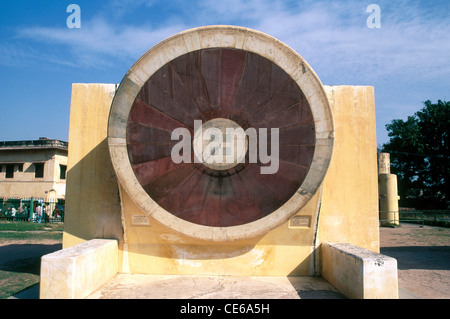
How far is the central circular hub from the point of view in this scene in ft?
21.7

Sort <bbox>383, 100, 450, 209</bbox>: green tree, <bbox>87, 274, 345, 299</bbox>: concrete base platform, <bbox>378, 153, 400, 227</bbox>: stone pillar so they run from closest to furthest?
<bbox>87, 274, 345, 299</bbox>: concrete base platform
<bbox>378, 153, 400, 227</bbox>: stone pillar
<bbox>383, 100, 450, 209</bbox>: green tree

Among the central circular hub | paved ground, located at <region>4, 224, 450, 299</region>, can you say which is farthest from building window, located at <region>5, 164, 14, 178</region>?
the central circular hub

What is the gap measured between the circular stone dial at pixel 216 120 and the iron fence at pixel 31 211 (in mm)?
22922

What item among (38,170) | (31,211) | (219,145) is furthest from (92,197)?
(38,170)

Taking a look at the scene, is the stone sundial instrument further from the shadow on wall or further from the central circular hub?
the shadow on wall

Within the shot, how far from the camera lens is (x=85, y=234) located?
290 inches

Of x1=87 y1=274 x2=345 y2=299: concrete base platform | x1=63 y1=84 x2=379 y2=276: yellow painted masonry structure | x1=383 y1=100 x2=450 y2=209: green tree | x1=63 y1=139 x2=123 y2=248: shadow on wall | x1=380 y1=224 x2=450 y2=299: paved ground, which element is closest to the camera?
x1=87 y1=274 x2=345 y2=299: concrete base platform

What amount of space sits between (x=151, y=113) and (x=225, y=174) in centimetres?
181

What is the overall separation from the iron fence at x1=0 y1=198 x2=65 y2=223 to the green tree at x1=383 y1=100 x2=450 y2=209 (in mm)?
39495

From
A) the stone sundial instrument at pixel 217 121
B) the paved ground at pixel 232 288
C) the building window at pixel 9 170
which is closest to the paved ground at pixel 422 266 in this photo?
the paved ground at pixel 232 288

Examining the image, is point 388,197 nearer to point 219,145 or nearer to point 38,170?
point 219,145
